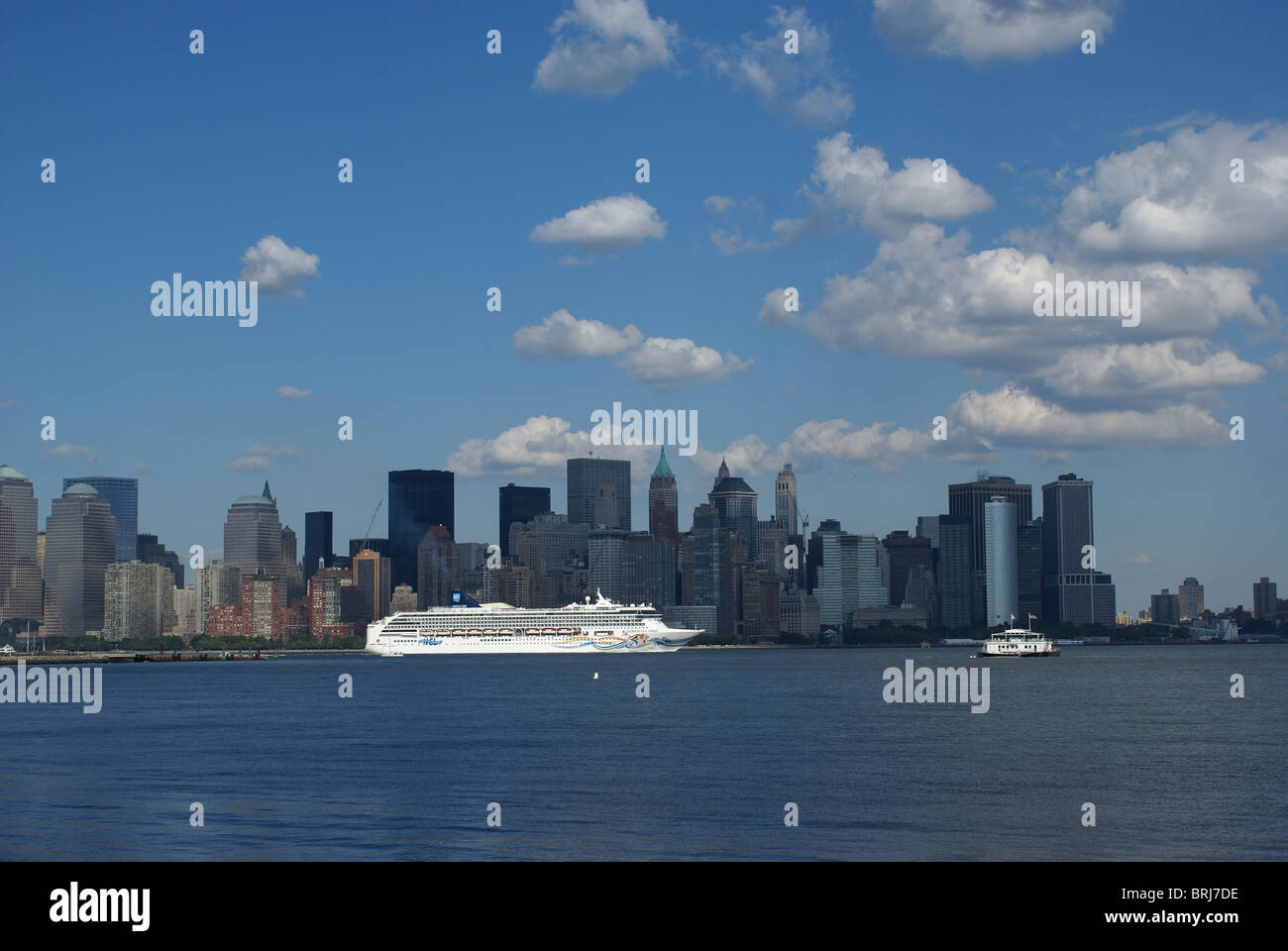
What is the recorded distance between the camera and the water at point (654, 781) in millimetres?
36156

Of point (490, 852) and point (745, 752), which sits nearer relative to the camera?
point (490, 852)

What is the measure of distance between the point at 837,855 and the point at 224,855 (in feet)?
52.3

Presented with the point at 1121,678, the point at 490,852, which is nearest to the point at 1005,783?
the point at 490,852

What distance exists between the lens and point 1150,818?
133 ft

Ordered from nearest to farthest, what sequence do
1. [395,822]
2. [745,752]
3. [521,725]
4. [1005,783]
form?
[395,822] → [1005,783] → [745,752] → [521,725]

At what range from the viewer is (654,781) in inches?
1977

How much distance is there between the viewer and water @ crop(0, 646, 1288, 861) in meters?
36.2

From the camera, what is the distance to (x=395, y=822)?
132 ft
